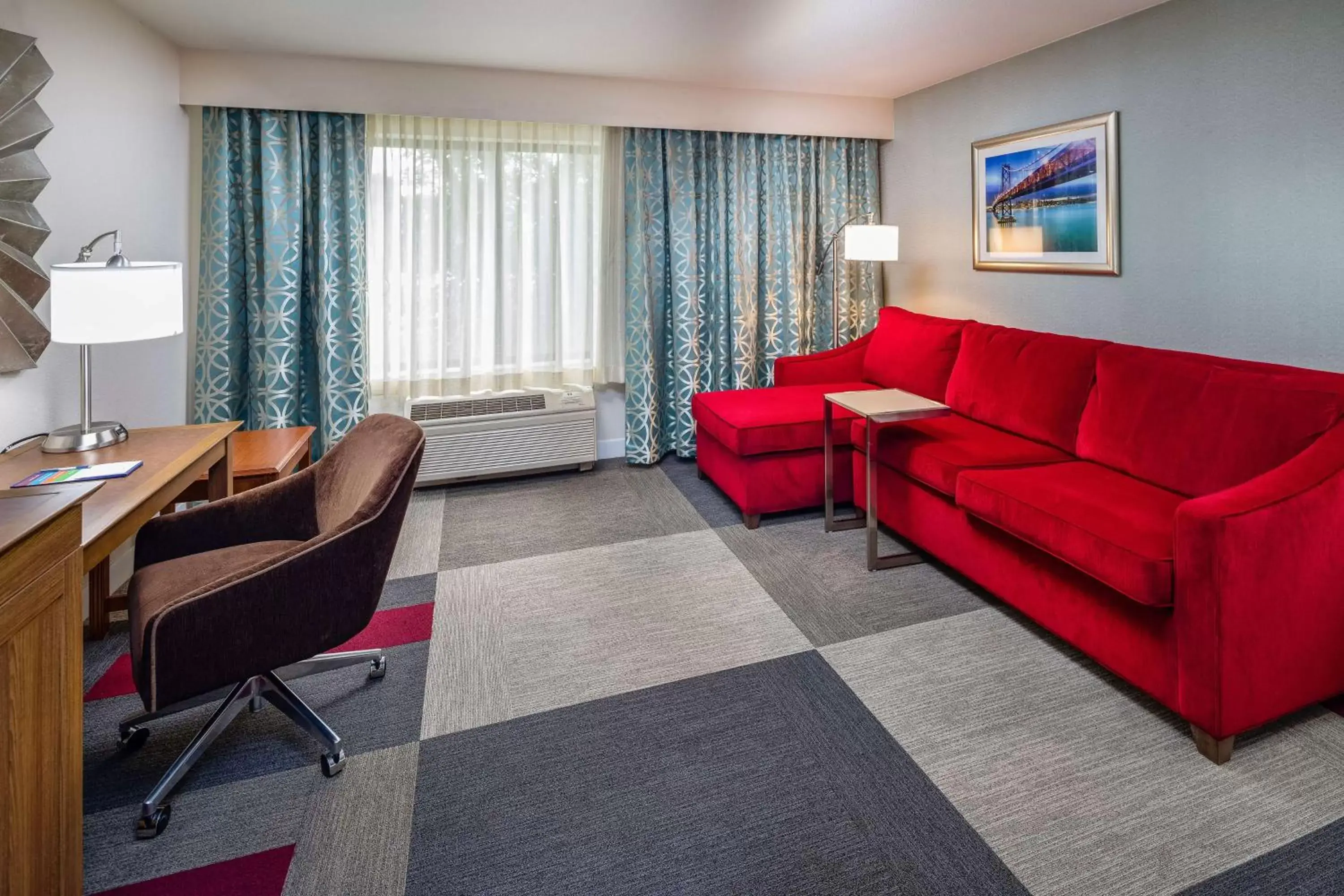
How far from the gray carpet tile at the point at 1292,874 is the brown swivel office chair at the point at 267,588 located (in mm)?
2085

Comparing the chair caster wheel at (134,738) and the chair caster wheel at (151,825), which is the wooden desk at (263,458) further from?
the chair caster wheel at (151,825)

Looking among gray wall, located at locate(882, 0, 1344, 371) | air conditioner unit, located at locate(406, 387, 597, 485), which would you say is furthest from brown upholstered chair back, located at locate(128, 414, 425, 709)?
gray wall, located at locate(882, 0, 1344, 371)

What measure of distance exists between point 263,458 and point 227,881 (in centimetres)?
185

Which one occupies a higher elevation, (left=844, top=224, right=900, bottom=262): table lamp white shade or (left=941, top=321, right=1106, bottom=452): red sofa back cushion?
(left=844, top=224, right=900, bottom=262): table lamp white shade

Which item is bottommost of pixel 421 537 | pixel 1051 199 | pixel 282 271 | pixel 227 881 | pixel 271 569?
pixel 227 881

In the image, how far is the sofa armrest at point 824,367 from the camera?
176 inches

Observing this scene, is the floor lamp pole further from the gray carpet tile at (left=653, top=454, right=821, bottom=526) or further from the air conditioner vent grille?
the air conditioner vent grille

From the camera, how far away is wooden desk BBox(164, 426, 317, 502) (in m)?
2.73

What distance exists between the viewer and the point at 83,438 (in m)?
2.20

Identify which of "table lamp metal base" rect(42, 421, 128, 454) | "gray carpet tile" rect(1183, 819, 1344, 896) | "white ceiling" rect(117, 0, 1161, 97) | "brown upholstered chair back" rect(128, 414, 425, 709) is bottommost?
"gray carpet tile" rect(1183, 819, 1344, 896)

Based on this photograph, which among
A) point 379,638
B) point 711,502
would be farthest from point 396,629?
point 711,502

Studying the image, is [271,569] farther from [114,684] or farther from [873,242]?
[873,242]

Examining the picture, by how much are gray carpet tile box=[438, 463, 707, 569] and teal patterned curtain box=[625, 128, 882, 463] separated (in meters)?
0.48

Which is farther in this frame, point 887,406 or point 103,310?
point 887,406
